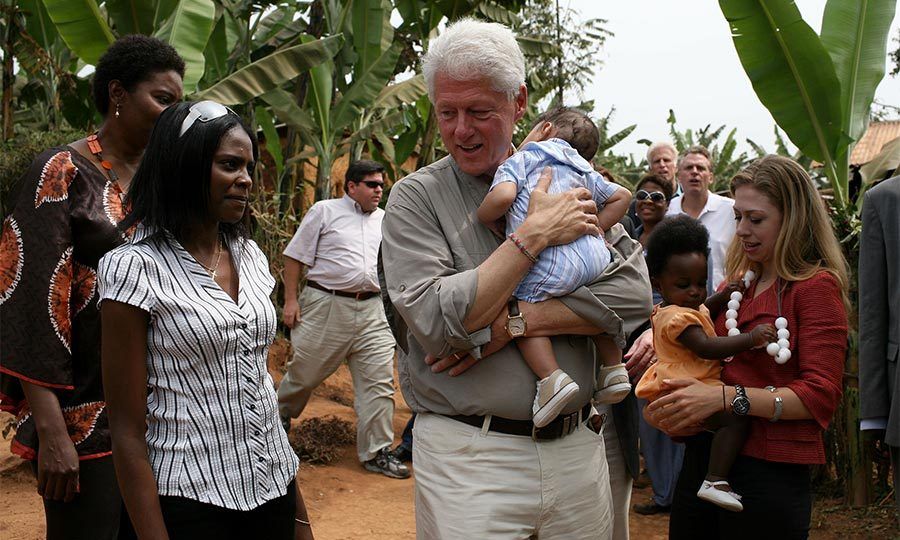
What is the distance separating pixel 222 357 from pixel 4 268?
969 mm

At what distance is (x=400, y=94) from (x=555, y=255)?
767 cm

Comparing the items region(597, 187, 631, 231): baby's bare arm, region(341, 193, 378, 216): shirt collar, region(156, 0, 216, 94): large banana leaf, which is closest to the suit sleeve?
region(597, 187, 631, 231): baby's bare arm

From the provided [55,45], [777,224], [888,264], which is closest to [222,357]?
[777,224]

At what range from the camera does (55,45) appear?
9.35 meters

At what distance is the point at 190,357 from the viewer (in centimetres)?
203

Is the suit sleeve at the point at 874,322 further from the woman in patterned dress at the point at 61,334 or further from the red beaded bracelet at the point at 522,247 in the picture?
the woman in patterned dress at the point at 61,334

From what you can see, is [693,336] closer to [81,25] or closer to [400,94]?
[81,25]

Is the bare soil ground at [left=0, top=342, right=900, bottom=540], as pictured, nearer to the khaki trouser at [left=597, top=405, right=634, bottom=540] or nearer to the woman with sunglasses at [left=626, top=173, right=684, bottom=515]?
the woman with sunglasses at [left=626, top=173, right=684, bottom=515]

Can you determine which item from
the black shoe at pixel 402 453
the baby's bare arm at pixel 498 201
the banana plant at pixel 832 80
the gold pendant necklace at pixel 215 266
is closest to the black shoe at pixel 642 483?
the banana plant at pixel 832 80

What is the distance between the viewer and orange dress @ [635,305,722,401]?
10.00 feet

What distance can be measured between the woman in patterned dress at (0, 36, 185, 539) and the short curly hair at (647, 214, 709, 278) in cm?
207

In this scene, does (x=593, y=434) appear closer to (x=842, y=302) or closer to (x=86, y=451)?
(x=842, y=302)

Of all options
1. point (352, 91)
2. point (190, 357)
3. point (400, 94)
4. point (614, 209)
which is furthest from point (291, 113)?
point (190, 357)

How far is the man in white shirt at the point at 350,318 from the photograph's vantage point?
263 inches
